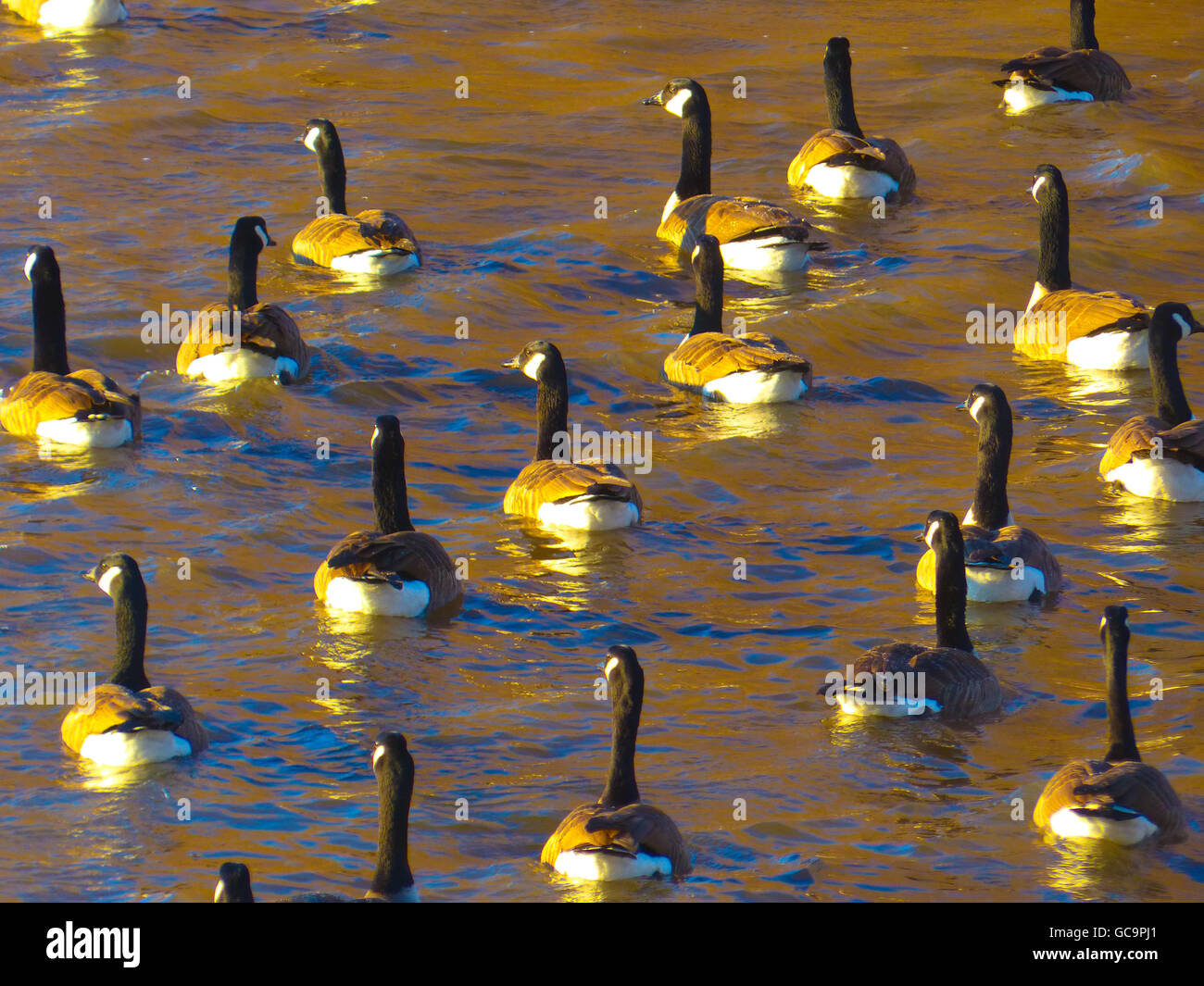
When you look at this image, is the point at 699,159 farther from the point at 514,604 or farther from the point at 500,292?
the point at 514,604

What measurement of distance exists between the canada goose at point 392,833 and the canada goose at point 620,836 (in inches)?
31.9

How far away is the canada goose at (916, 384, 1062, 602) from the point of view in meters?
13.3

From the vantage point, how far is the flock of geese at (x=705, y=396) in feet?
32.8

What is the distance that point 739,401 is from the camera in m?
17.3

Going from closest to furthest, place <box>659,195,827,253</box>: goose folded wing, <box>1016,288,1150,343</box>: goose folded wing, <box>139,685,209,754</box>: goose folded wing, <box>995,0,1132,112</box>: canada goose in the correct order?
<box>139,685,209,754</box>: goose folded wing
<box>1016,288,1150,343</box>: goose folded wing
<box>659,195,827,253</box>: goose folded wing
<box>995,0,1132,112</box>: canada goose

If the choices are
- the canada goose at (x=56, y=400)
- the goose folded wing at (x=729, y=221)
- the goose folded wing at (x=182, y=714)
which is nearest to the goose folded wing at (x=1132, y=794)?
the goose folded wing at (x=182, y=714)

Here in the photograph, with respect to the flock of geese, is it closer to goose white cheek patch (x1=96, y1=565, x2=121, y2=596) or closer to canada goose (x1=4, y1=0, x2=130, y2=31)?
goose white cheek patch (x1=96, y1=565, x2=121, y2=596)

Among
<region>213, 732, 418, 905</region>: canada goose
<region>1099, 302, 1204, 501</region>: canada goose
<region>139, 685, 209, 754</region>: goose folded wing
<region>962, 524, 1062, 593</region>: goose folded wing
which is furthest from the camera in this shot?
<region>1099, 302, 1204, 501</region>: canada goose

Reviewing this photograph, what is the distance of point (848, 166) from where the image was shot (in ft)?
72.2

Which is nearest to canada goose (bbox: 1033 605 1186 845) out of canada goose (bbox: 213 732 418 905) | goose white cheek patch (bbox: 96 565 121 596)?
canada goose (bbox: 213 732 418 905)

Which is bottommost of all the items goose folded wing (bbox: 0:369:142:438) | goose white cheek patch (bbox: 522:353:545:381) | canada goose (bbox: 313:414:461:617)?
canada goose (bbox: 313:414:461:617)

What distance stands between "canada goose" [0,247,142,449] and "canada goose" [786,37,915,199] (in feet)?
30.4

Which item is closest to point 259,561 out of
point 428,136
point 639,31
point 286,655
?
point 286,655

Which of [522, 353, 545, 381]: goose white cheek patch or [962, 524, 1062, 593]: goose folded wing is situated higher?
[522, 353, 545, 381]: goose white cheek patch
